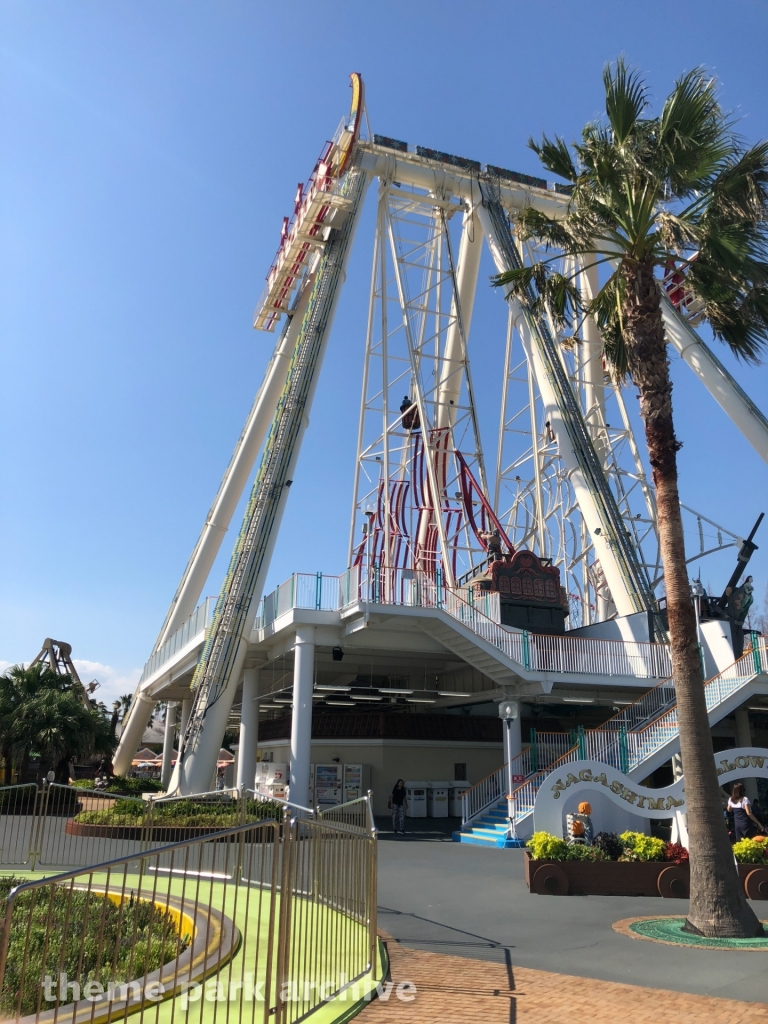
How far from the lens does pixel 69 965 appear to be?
697 cm

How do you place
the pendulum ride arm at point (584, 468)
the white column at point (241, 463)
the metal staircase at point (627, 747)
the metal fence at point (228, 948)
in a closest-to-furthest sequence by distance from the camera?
the metal fence at point (228, 948) → the metal staircase at point (627, 747) → the pendulum ride arm at point (584, 468) → the white column at point (241, 463)

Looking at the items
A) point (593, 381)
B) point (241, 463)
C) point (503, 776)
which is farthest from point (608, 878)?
point (593, 381)

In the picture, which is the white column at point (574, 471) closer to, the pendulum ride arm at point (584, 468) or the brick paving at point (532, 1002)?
the pendulum ride arm at point (584, 468)

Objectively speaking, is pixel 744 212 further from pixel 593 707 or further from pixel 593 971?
pixel 593 707

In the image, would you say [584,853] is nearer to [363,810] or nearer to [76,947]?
[363,810]

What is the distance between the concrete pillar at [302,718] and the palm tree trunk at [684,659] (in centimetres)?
1218

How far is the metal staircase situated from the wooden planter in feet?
18.9

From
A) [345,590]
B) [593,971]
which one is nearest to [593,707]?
[345,590]

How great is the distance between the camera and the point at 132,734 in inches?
1426

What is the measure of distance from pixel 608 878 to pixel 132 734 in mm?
29308

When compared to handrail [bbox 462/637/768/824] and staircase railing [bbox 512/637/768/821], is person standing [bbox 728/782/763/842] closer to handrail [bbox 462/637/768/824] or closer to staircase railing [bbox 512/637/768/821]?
staircase railing [bbox 512/637/768/821]

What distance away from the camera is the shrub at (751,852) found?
37.4ft

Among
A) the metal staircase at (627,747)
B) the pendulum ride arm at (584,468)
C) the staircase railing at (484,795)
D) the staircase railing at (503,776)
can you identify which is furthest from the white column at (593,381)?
the staircase railing at (484,795)

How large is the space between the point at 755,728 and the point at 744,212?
22.7 meters
